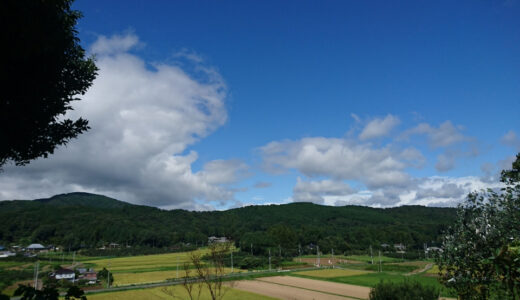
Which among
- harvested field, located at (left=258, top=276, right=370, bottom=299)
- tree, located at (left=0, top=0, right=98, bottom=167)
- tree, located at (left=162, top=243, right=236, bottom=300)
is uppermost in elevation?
tree, located at (left=0, top=0, right=98, bottom=167)

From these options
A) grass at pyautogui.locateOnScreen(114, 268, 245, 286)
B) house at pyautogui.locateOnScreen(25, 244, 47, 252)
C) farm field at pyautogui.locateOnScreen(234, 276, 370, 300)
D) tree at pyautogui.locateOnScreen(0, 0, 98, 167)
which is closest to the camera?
tree at pyautogui.locateOnScreen(0, 0, 98, 167)

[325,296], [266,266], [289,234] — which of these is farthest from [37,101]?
[289,234]

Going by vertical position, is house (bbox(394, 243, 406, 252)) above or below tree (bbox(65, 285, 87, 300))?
below

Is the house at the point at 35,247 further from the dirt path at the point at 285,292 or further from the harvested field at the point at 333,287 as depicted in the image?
the dirt path at the point at 285,292

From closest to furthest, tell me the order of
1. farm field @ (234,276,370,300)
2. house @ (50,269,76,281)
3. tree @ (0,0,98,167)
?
tree @ (0,0,98,167) < farm field @ (234,276,370,300) < house @ (50,269,76,281)

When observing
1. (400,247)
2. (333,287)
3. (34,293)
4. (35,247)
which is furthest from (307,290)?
(35,247)

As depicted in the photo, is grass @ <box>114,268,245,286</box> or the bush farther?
grass @ <box>114,268,245,286</box>

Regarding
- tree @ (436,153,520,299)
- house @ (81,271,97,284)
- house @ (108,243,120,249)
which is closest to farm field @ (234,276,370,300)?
house @ (81,271,97,284)

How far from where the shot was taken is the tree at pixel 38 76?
28.2 feet

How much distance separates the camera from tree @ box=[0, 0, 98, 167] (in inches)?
338

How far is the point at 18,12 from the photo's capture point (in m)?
8.09

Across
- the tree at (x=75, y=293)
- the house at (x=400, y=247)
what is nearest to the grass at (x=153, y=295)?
the tree at (x=75, y=293)

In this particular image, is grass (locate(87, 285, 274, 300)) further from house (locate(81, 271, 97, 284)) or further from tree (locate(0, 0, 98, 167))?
tree (locate(0, 0, 98, 167))

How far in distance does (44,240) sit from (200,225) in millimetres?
68941
